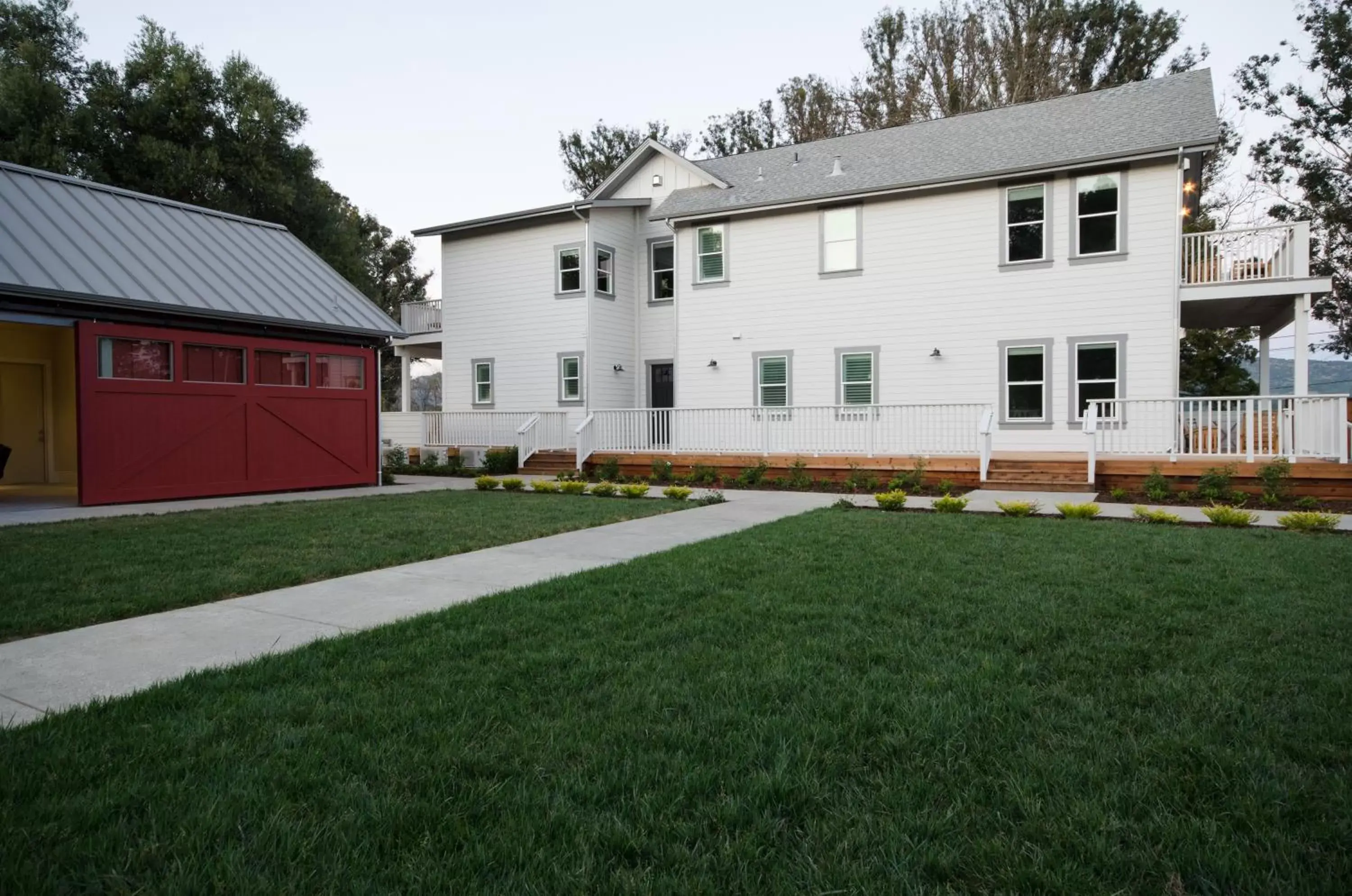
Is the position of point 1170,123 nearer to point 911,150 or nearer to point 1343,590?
point 911,150

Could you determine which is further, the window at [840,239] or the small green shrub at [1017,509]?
the window at [840,239]

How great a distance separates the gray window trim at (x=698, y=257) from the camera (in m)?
17.0

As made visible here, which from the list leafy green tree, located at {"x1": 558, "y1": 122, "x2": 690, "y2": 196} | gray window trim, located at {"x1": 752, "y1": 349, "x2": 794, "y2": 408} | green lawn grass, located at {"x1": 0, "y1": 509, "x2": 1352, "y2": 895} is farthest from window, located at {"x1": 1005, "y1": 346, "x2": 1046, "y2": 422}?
leafy green tree, located at {"x1": 558, "y1": 122, "x2": 690, "y2": 196}

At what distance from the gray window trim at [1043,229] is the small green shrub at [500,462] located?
35.3 ft

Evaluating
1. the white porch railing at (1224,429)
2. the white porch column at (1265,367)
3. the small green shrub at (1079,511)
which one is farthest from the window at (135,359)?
the white porch column at (1265,367)

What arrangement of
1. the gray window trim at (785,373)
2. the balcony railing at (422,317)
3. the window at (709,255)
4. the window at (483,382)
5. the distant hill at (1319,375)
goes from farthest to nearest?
the distant hill at (1319,375) → the balcony railing at (422,317) → the window at (483,382) → the window at (709,255) → the gray window trim at (785,373)

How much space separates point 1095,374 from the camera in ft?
44.8

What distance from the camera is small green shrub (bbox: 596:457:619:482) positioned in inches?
594

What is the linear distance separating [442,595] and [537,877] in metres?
3.31

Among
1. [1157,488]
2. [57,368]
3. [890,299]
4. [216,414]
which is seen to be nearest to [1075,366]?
[890,299]

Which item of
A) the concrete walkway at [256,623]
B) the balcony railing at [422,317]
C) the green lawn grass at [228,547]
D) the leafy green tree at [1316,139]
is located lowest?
the concrete walkway at [256,623]

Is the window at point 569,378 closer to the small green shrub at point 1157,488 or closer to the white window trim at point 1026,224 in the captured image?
the white window trim at point 1026,224

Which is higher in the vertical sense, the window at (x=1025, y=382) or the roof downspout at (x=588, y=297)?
the roof downspout at (x=588, y=297)

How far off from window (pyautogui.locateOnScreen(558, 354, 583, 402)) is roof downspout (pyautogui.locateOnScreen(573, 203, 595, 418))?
0.96 ft
